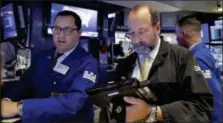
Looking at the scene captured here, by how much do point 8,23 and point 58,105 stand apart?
243 cm

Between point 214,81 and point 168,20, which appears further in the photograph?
point 168,20

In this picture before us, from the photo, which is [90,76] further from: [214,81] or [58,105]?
[214,81]

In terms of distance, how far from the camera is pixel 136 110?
110 centimetres

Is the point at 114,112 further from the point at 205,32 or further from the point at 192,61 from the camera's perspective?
the point at 205,32

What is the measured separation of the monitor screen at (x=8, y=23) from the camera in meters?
3.37

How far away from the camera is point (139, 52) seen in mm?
1338

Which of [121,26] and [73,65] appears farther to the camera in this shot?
[121,26]

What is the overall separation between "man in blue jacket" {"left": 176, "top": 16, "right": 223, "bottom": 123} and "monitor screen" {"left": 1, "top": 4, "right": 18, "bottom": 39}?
2037 mm

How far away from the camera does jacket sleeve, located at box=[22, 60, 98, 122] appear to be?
1.29 m

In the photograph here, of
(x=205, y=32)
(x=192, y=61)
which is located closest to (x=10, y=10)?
(x=192, y=61)

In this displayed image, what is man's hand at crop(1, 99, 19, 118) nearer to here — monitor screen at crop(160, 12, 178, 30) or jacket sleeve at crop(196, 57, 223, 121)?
jacket sleeve at crop(196, 57, 223, 121)

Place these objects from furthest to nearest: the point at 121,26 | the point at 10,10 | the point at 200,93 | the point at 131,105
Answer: the point at 121,26, the point at 10,10, the point at 200,93, the point at 131,105

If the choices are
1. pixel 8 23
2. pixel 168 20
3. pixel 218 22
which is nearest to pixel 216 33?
pixel 218 22

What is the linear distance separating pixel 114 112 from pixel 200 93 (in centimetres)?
39
